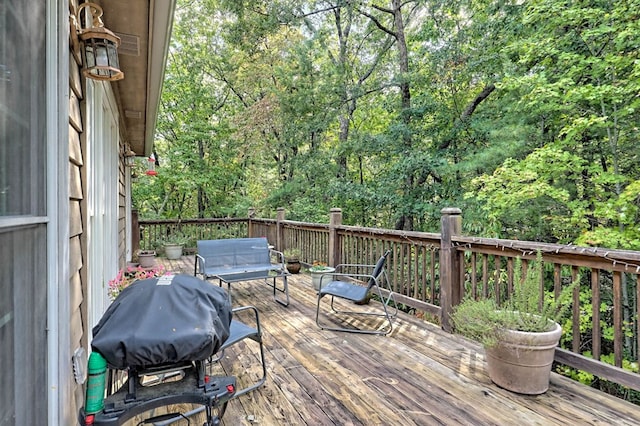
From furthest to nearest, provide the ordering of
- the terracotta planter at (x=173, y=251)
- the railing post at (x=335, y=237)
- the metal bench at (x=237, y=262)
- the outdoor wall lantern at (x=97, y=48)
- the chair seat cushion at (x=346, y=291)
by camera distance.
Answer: the terracotta planter at (x=173, y=251) → the railing post at (x=335, y=237) → the metal bench at (x=237, y=262) → the chair seat cushion at (x=346, y=291) → the outdoor wall lantern at (x=97, y=48)

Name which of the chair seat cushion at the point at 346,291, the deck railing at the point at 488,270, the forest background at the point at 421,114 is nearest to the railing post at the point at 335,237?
the deck railing at the point at 488,270

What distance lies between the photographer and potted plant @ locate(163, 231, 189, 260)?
829 centimetres

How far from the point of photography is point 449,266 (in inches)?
136

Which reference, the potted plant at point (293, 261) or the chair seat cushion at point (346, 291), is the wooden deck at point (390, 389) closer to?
the chair seat cushion at point (346, 291)

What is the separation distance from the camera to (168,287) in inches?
59.4

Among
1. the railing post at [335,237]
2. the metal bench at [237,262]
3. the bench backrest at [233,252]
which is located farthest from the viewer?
the railing post at [335,237]

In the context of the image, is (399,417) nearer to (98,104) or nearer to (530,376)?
(530,376)

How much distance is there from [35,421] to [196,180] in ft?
36.4

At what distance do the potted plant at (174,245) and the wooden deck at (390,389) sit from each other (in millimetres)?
5634

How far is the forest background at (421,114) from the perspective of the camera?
5312mm

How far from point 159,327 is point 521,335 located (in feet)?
7.45

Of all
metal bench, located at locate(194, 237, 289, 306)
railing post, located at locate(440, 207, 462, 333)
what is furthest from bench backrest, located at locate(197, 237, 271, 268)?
railing post, located at locate(440, 207, 462, 333)

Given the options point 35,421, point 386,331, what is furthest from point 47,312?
point 386,331

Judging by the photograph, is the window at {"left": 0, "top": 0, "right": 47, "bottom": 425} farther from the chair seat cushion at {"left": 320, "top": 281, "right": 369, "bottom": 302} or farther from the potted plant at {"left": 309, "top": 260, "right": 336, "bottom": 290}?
the potted plant at {"left": 309, "top": 260, "right": 336, "bottom": 290}
